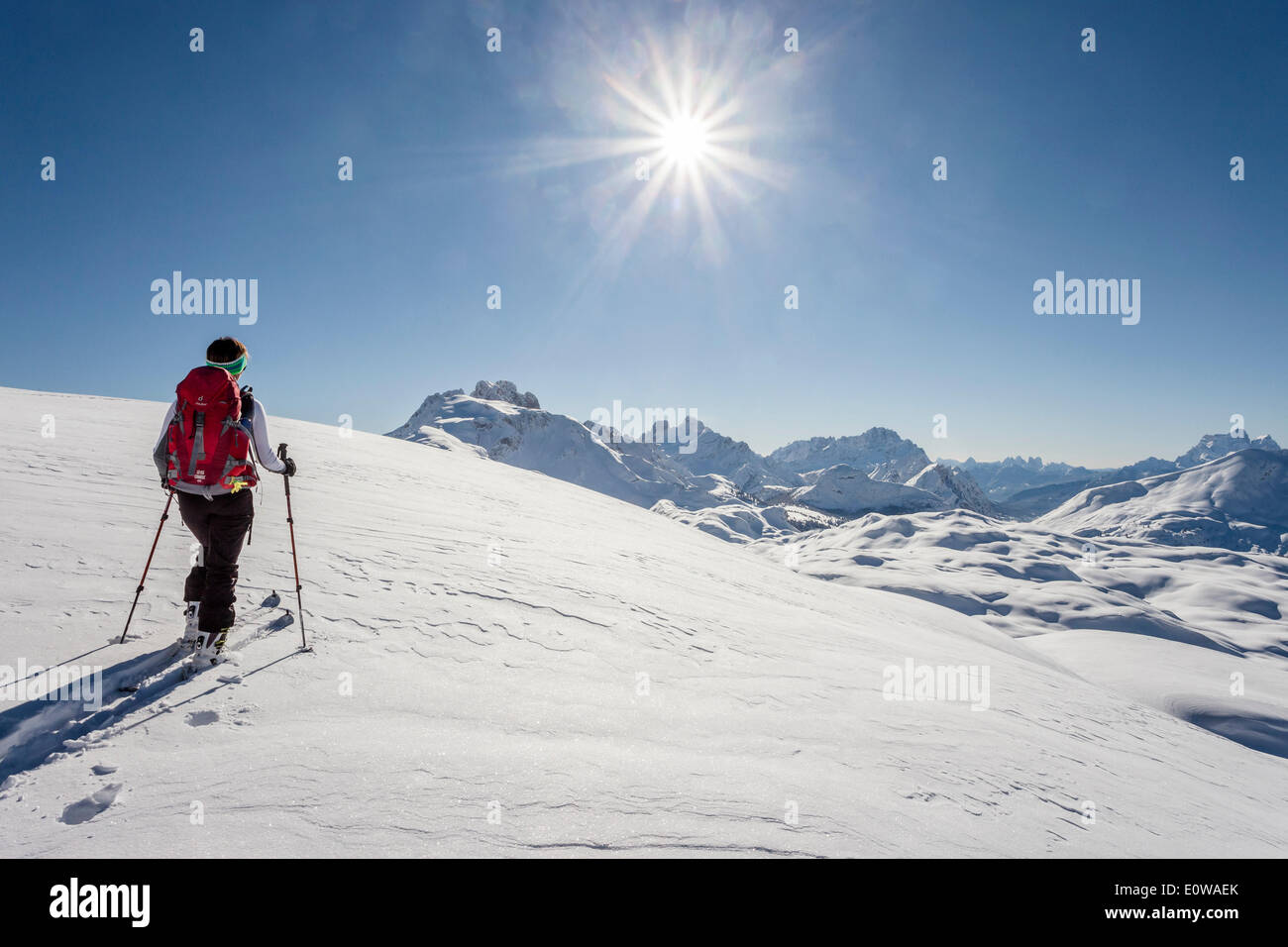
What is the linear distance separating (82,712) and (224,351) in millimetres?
2979

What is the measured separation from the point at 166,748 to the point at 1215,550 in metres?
204

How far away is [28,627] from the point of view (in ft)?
14.5

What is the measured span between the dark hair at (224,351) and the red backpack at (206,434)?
131mm

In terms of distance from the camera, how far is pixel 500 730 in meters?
4.13

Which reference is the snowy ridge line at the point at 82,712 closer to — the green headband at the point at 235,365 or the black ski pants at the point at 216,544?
the black ski pants at the point at 216,544

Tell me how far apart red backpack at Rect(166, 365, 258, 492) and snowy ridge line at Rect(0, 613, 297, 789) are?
151 cm

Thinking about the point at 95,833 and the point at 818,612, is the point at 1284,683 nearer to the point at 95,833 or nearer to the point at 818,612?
the point at 818,612

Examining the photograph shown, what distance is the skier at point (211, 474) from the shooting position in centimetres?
439

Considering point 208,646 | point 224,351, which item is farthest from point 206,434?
point 208,646

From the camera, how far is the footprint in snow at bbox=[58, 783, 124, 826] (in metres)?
2.77
